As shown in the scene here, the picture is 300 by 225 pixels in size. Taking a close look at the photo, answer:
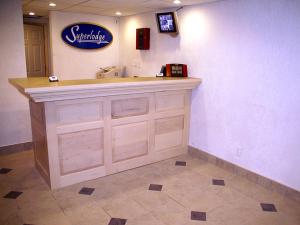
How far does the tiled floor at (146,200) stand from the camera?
7.98ft

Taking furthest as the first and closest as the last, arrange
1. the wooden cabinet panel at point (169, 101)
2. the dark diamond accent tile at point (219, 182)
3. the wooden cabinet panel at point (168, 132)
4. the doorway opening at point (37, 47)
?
the doorway opening at point (37, 47), the wooden cabinet panel at point (168, 132), the wooden cabinet panel at point (169, 101), the dark diamond accent tile at point (219, 182)

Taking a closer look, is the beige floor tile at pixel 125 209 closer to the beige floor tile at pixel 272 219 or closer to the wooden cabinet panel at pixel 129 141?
the wooden cabinet panel at pixel 129 141

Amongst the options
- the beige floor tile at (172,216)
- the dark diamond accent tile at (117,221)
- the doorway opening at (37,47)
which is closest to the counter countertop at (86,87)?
the dark diamond accent tile at (117,221)

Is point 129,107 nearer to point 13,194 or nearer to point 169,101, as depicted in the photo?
point 169,101

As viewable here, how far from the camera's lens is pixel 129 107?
3.28 metres

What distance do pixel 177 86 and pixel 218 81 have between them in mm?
555

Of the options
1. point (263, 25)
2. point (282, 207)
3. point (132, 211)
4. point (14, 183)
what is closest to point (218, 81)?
point (263, 25)

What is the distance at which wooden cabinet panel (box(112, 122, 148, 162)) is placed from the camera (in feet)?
10.7

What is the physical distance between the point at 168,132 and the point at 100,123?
1120mm

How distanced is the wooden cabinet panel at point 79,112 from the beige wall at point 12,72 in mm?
1485

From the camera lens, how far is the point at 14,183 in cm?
303

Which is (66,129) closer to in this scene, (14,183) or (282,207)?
(14,183)

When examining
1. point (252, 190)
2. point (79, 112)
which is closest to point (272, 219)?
point (252, 190)

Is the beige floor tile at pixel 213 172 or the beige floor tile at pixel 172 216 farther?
the beige floor tile at pixel 213 172
